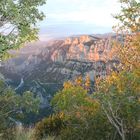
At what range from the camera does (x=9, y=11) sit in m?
17.5

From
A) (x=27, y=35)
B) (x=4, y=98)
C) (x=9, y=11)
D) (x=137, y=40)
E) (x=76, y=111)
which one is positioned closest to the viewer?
(x=9, y=11)

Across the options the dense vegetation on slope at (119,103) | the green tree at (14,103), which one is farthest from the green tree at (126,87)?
→ the green tree at (14,103)

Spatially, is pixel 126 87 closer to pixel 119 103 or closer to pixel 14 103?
pixel 119 103

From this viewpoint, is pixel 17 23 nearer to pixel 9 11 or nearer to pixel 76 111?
pixel 9 11

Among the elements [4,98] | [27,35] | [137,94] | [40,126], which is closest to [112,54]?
[137,94]

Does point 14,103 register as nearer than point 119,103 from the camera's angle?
Yes

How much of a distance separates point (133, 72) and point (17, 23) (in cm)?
1121

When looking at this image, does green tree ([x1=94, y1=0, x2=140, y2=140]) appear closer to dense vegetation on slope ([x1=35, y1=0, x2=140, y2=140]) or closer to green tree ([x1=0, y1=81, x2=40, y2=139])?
dense vegetation on slope ([x1=35, y1=0, x2=140, y2=140])

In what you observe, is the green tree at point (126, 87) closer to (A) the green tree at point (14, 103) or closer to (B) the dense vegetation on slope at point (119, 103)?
(B) the dense vegetation on slope at point (119, 103)

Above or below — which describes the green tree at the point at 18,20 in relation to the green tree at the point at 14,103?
above

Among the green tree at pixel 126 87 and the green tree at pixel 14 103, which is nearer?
the green tree at pixel 14 103

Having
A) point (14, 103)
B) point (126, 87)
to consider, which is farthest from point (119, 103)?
point (14, 103)

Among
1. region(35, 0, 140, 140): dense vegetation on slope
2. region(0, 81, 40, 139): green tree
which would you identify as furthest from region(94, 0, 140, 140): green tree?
region(0, 81, 40, 139): green tree

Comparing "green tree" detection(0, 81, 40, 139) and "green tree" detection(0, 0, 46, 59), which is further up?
"green tree" detection(0, 0, 46, 59)
